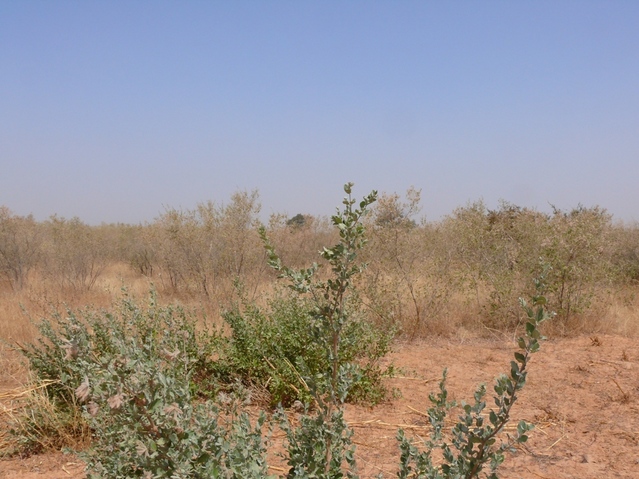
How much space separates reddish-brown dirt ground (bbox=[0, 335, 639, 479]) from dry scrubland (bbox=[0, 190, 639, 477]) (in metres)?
0.02

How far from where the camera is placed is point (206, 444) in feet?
5.45

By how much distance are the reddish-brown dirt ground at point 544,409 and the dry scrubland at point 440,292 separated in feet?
0.08

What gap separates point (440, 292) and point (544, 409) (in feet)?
11.5

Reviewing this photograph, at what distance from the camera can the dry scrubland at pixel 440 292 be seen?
5.10 m

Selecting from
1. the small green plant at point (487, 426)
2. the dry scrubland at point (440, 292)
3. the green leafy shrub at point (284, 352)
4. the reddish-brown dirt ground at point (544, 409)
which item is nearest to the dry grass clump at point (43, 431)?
the reddish-brown dirt ground at point (544, 409)

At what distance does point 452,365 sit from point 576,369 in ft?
4.44

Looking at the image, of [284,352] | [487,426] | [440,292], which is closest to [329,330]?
[487,426]

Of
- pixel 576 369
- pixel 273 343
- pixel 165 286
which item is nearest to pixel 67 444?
pixel 273 343

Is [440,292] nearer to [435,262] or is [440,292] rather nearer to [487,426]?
[435,262]

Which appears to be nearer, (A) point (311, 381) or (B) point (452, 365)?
(A) point (311, 381)

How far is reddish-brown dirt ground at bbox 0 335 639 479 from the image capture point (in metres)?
3.72

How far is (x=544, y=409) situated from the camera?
479 centimetres

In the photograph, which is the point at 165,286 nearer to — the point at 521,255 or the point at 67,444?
the point at 521,255

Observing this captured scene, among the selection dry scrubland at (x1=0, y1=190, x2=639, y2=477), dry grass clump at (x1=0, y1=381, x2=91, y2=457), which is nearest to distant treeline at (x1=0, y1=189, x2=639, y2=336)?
dry scrubland at (x1=0, y1=190, x2=639, y2=477)
